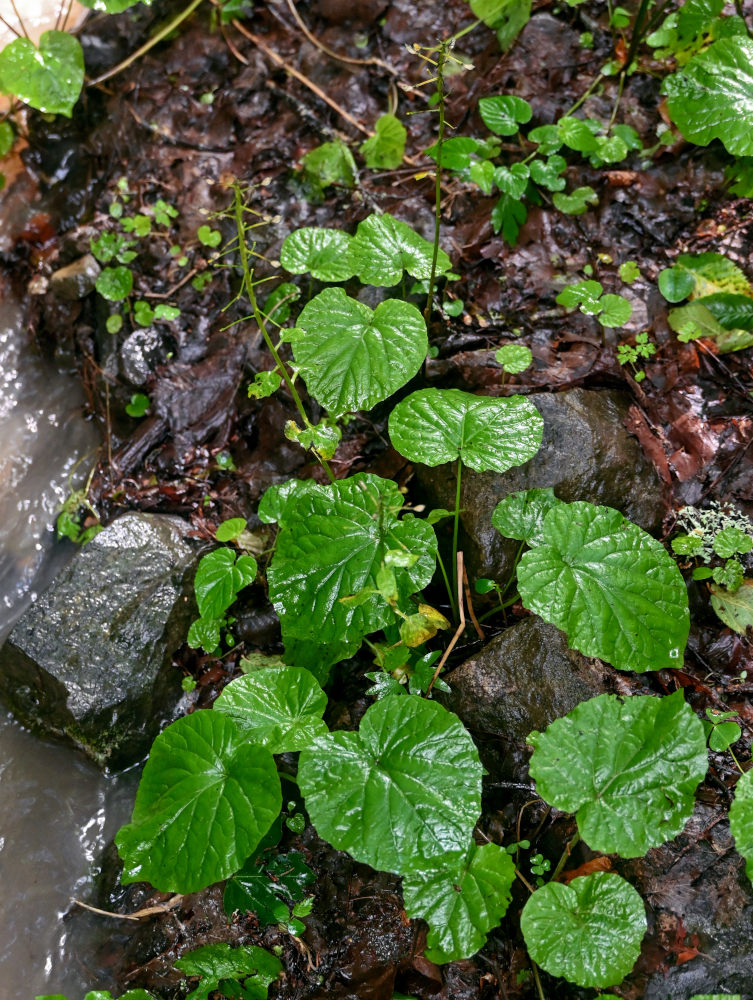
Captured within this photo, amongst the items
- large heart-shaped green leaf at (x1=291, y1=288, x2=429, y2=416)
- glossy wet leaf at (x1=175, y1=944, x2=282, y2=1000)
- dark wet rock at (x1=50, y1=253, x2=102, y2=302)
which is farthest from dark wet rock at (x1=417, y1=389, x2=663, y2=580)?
dark wet rock at (x1=50, y1=253, x2=102, y2=302)

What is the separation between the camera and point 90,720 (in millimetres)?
2340

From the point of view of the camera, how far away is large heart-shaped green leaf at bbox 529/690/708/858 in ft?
5.14

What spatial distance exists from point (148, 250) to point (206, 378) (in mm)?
809

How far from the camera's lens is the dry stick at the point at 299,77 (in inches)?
127

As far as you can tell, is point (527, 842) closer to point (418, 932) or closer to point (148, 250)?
point (418, 932)

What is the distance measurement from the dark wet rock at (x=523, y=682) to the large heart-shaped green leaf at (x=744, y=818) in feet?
1.40

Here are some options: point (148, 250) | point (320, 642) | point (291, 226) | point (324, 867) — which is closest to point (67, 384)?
point (148, 250)

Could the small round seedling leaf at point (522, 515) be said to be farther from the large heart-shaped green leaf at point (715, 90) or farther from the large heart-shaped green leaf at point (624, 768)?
the large heart-shaped green leaf at point (715, 90)

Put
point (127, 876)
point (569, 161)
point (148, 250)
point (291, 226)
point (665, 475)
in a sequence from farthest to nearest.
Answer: point (148, 250), point (291, 226), point (569, 161), point (665, 475), point (127, 876)

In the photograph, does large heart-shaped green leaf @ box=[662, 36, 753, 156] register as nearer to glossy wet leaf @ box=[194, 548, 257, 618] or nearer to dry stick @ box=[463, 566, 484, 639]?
dry stick @ box=[463, 566, 484, 639]

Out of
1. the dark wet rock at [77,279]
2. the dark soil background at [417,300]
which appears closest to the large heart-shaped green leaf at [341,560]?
the dark soil background at [417,300]

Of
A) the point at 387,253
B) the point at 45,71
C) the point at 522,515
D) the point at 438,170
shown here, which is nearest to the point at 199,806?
the point at 522,515

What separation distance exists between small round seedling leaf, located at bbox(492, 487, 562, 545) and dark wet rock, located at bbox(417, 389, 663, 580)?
0.53 feet

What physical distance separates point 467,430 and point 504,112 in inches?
62.3
